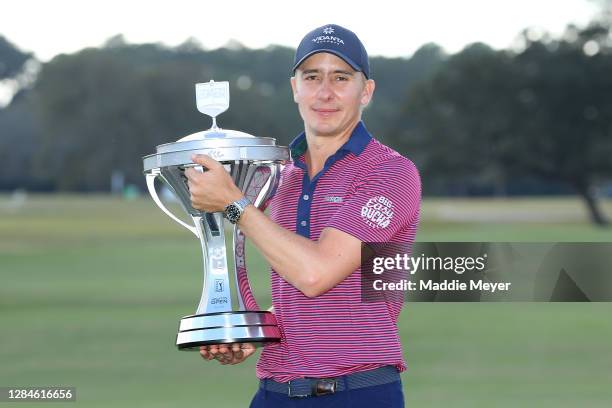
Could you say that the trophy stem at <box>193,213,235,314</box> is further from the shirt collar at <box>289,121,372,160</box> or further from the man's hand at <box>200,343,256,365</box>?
the shirt collar at <box>289,121,372,160</box>

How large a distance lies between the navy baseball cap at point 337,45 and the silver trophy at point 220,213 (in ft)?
0.87

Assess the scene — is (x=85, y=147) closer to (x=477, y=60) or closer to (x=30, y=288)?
(x=477, y=60)

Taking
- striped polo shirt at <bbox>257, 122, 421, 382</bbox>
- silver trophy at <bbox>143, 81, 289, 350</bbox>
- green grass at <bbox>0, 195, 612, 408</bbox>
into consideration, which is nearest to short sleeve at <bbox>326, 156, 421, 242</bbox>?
striped polo shirt at <bbox>257, 122, 421, 382</bbox>

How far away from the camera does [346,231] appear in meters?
3.07

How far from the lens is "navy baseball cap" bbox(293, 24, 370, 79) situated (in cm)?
321

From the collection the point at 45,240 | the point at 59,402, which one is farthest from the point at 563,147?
the point at 59,402

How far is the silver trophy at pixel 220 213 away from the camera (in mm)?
3236

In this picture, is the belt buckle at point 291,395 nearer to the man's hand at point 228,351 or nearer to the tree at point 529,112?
the man's hand at point 228,351

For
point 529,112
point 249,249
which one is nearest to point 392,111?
point 529,112

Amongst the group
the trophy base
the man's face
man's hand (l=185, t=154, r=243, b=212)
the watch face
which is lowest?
the trophy base

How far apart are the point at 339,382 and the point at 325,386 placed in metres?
0.04

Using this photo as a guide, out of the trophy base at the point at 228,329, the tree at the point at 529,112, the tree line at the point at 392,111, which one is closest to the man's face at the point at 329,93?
the trophy base at the point at 228,329

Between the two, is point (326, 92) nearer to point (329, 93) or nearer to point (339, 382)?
point (329, 93)

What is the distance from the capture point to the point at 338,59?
325 cm
